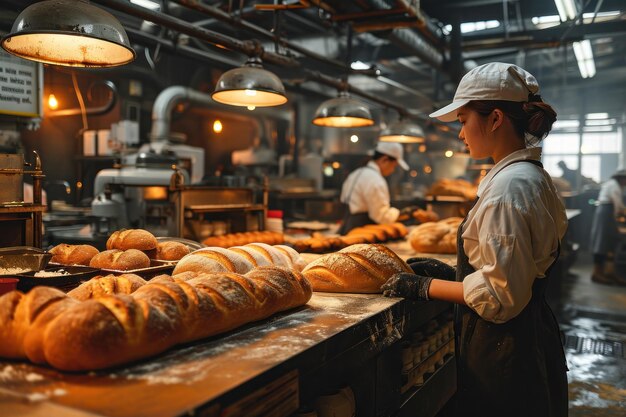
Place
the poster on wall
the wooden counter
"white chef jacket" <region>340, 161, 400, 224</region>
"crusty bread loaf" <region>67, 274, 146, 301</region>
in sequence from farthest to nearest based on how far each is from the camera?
"white chef jacket" <region>340, 161, 400, 224</region>
the poster on wall
"crusty bread loaf" <region>67, 274, 146, 301</region>
the wooden counter

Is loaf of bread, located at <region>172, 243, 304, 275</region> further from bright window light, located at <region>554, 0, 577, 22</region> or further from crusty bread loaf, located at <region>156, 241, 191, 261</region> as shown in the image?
bright window light, located at <region>554, 0, 577, 22</region>

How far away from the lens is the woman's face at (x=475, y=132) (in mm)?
2012

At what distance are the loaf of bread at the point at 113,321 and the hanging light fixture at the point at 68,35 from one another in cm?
100

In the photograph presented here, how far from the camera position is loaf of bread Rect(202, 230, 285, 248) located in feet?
12.8

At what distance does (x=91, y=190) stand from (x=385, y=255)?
304 inches

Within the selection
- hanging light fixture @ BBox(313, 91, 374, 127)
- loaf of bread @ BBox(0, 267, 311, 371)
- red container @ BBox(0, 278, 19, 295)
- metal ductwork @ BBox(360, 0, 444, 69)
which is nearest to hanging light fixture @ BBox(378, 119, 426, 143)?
metal ductwork @ BBox(360, 0, 444, 69)

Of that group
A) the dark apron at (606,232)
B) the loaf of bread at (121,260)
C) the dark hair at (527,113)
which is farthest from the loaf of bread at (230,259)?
the dark apron at (606,232)

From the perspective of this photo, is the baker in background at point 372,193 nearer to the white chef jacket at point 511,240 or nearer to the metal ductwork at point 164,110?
the metal ductwork at point 164,110

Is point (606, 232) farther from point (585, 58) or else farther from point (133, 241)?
point (133, 241)

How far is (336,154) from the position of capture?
10.9 m

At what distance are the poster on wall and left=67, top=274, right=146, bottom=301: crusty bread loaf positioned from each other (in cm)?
273

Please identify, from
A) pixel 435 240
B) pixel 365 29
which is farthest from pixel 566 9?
pixel 435 240

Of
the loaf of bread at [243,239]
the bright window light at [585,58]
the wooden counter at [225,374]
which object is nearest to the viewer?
the wooden counter at [225,374]

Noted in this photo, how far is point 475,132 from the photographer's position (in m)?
2.03
